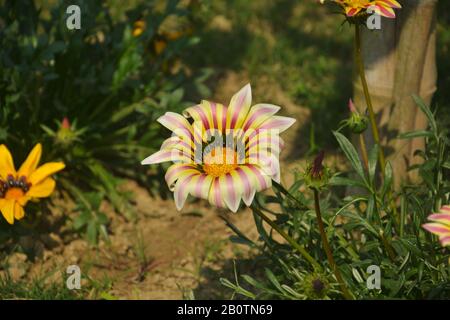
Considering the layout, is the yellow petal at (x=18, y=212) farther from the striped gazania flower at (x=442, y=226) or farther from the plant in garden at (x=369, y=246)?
the striped gazania flower at (x=442, y=226)

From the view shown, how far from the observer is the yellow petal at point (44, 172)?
273 centimetres

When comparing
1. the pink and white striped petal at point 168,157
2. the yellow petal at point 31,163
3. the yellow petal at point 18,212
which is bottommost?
the yellow petal at point 18,212

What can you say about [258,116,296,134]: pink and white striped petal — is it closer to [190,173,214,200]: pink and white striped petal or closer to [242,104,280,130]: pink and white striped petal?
[242,104,280,130]: pink and white striped petal

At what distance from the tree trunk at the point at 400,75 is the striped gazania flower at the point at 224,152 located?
32.5 inches

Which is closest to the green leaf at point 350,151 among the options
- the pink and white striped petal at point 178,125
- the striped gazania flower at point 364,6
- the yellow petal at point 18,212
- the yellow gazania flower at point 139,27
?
the striped gazania flower at point 364,6

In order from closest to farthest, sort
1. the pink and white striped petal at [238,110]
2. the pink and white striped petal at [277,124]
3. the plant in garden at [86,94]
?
the pink and white striped petal at [277,124] < the pink and white striped petal at [238,110] < the plant in garden at [86,94]

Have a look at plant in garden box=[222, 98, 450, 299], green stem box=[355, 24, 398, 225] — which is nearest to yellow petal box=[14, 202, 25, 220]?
plant in garden box=[222, 98, 450, 299]

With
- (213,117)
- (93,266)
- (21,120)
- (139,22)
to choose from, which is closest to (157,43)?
(139,22)

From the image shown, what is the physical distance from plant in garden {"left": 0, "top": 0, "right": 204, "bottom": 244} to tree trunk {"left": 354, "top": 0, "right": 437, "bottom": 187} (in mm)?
826

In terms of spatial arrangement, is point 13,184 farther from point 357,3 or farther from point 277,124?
point 357,3

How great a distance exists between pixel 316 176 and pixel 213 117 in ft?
1.17

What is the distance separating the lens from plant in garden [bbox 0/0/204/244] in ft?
9.94
